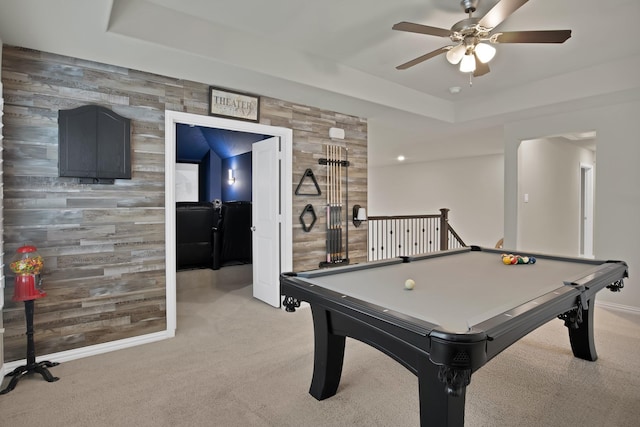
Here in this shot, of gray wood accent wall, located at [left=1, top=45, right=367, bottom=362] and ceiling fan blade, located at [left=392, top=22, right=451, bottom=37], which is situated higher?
ceiling fan blade, located at [left=392, top=22, right=451, bottom=37]

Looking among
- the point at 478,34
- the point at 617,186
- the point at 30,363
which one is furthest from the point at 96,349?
the point at 617,186

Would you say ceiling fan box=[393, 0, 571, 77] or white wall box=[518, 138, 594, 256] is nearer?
ceiling fan box=[393, 0, 571, 77]

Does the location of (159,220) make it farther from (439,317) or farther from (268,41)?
(439,317)

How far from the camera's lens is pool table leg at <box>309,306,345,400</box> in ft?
6.81

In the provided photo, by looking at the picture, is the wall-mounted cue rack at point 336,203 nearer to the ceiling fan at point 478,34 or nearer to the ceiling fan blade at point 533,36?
the ceiling fan at point 478,34

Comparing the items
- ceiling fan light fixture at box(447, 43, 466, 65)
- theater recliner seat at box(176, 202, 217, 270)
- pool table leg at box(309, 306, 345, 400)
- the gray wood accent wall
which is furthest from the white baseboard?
ceiling fan light fixture at box(447, 43, 466, 65)

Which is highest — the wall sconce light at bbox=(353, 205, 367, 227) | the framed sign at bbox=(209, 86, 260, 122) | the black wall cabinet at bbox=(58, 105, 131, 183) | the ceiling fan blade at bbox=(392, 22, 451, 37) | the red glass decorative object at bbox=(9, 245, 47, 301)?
the ceiling fan blade at bbox=(392, 22, 451, 37)

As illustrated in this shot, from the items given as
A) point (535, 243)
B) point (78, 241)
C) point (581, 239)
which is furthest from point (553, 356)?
point (581, 239)

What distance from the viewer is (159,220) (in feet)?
10.2

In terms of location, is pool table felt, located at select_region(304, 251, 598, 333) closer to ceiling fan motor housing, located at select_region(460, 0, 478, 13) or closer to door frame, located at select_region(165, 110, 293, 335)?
door frame, located at select_region(165, 110, 293, 335)

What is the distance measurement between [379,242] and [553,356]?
3.64 metres

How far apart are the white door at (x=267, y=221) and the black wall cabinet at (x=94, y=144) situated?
158 centimetres

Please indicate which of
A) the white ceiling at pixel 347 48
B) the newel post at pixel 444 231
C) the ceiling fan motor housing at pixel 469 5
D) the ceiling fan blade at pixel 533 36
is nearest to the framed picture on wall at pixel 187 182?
the white ceiling at pixel 347 48

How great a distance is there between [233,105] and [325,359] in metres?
2.58
